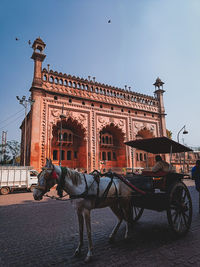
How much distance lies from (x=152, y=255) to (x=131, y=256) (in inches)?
15.9

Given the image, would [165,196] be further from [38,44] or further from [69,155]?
[38,44]

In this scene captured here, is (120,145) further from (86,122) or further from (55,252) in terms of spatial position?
(55,252)

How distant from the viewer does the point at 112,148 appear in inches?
1107

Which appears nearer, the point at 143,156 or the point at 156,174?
the point at 156,174

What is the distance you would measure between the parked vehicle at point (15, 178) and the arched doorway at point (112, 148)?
1268 cm

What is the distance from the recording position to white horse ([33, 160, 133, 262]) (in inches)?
126

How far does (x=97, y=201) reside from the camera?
3627 millimetres

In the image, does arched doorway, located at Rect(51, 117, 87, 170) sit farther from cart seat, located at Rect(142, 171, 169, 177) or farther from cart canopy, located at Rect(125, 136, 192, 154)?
cart seat, located at Rect(142, 171, 169, 177)

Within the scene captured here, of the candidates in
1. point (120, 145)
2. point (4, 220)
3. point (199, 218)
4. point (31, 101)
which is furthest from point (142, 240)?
point (120, 145)

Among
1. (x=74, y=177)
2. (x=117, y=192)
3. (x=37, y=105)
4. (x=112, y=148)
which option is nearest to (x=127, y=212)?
(x=117, y=192)

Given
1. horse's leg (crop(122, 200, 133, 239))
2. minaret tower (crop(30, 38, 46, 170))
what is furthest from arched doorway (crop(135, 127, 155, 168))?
horse's leg (crop(122, 200, 133, 239))

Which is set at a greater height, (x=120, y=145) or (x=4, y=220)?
(x=120, y=145)

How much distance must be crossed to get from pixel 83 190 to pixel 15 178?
45.6ft

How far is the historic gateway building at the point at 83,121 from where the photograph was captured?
20500 mm
